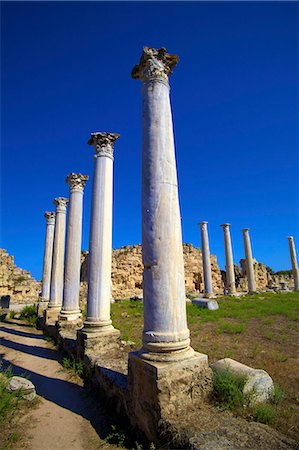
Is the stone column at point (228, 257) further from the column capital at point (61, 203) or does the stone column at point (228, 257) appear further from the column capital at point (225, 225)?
the column capital at point (61, 203)

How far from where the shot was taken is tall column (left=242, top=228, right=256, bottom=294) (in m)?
23.6

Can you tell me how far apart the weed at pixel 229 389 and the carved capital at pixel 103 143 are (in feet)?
19.4

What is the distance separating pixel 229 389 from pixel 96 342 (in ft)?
11.6

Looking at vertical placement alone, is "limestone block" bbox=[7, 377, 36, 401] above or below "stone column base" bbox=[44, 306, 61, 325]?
below

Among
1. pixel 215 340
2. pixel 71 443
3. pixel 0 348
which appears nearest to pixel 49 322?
pixel 0 348

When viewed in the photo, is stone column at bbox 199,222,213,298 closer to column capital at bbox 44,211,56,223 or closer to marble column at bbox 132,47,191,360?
column capital at bbox 44,211,56,223

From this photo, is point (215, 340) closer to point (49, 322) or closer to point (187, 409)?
point (187, 409)

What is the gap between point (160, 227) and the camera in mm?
4012

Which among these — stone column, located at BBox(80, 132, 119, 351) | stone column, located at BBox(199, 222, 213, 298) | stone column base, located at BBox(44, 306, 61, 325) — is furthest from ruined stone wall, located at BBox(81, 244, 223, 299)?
stone column, located at BBox(80, 132, 119, 351)

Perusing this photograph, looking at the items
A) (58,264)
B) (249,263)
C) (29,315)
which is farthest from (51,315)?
(249,263)

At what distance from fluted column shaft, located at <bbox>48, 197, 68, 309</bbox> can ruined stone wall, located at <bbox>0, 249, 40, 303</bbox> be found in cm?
1175

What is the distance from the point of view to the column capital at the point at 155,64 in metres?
4.68

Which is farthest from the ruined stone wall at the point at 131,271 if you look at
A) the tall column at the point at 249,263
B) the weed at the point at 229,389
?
the weed at the point at 229,389

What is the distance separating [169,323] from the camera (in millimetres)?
3740
